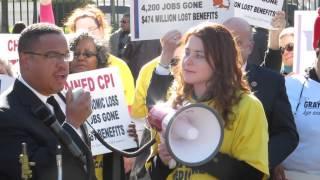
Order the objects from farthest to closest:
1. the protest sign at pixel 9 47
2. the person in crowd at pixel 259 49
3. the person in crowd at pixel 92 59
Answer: the person in crowd at pixel 259 49
the protest sign at pixel 9 47
the person in crowd at pixel 92 59

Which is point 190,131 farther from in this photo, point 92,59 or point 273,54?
point 273,54

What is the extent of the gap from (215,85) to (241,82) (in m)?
0.17

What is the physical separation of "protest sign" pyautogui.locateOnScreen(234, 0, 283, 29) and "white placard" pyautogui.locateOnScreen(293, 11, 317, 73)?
64 centimetres

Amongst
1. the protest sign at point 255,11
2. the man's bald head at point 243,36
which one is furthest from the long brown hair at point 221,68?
the protest sign at point 255,11

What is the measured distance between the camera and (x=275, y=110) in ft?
14.3

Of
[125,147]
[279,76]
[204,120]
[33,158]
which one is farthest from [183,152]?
[125,147]

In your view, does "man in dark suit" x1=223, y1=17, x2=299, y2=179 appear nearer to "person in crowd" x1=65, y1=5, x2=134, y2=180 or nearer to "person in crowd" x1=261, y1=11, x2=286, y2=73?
"person in crowd" x1=261, y1=11, x2=286, y2=73

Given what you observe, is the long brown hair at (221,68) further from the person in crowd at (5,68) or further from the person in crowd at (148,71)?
the person in crowd at (5,68)

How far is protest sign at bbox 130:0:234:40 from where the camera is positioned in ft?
18.4

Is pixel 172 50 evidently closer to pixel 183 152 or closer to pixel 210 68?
pixel 210 68

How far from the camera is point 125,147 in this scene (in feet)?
16.6

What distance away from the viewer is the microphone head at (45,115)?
10.7 ft

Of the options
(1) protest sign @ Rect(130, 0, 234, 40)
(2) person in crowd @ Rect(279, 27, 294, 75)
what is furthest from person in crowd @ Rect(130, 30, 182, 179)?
(2) person in crowd @ Rect(279, 27, 294, 75)

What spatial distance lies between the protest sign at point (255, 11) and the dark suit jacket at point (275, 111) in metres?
1.64
